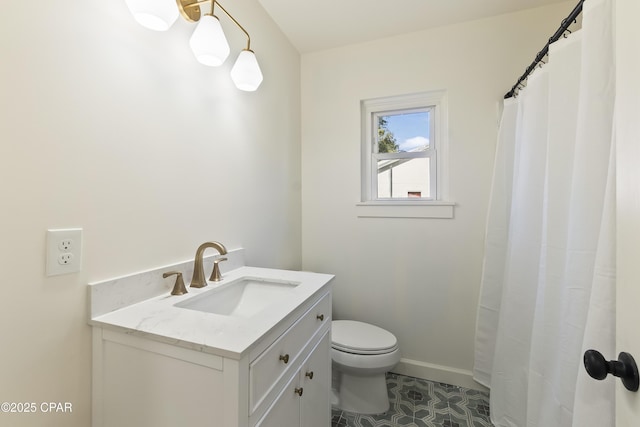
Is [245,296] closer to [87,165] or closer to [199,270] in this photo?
[199,270]

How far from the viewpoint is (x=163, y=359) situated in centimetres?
72

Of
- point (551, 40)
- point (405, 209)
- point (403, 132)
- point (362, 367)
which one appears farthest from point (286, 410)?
point (403, 132)

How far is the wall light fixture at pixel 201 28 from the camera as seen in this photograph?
0.83 m

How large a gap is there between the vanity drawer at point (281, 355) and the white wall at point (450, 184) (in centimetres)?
97

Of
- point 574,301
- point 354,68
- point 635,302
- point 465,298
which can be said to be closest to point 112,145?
point 635,302

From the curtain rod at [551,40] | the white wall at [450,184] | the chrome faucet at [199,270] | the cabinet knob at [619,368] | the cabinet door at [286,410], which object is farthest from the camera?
the white wall at [450,184]

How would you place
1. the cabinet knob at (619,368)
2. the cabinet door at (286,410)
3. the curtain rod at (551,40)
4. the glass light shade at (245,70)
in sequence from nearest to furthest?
1. the cabinet knob at (619,368)
2. the cabinet door at (286,410)
3. the curtain rod at (551,40)
4. the glass light shade at (245,70)

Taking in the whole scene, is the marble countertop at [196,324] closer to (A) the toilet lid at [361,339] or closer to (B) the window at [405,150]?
(A) the toilet lid at [361,339]

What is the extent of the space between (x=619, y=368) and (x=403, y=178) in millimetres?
1709

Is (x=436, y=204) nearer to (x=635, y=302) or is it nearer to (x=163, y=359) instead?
(x=635, y=302)

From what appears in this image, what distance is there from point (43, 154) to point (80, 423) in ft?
2.46

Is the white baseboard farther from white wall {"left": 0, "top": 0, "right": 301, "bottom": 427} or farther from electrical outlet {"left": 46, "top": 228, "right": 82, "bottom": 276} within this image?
electrical outlet {"left": 46, "top": 228, "right": 82, "bottom": 276}

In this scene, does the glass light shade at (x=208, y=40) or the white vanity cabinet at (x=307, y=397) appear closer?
the white vanity cabinet at (x=307, y=397)

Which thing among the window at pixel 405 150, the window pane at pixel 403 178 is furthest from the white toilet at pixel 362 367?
the window pane at pixel 403 178
